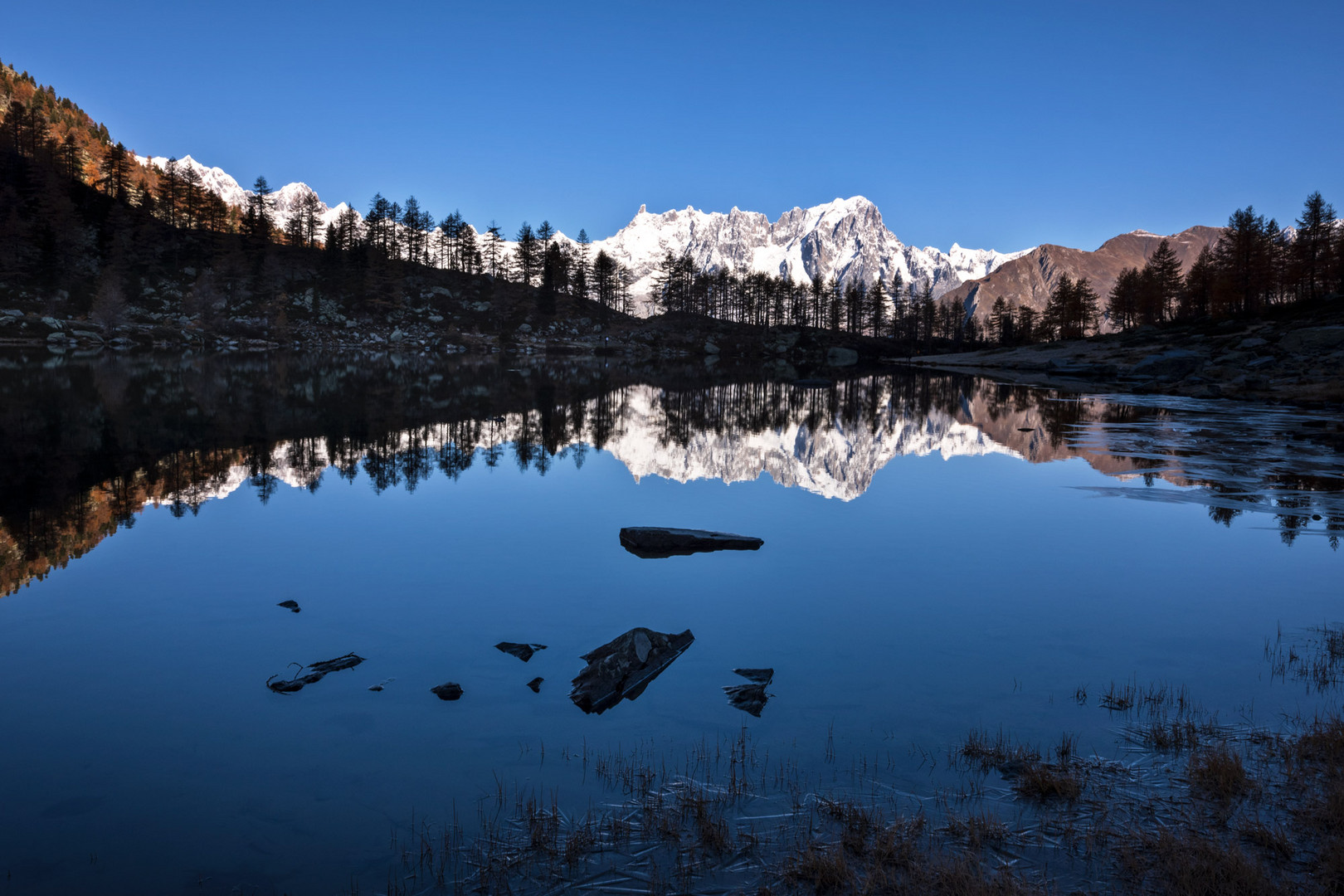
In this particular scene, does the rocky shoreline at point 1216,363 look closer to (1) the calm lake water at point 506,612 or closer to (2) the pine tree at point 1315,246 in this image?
(2) the pine tree at point 1315,246

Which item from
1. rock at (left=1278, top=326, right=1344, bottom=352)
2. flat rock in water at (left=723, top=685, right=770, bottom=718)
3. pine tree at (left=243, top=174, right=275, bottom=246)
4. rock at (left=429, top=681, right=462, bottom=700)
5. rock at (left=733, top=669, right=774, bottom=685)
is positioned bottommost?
flat rock in water at (left=723, top=685, right=770, bottom=718)

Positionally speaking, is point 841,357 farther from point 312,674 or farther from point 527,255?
point 312,674

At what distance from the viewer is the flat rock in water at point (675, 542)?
48.5ft

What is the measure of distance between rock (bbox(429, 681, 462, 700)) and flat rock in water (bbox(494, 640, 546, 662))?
1104mm

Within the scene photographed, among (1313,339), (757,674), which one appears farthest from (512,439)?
(1313,339)

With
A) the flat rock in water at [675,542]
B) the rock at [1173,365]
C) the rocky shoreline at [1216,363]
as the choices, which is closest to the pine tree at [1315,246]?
the rocky shoreline at [1216,363]

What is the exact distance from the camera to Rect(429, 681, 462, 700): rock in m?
8.21

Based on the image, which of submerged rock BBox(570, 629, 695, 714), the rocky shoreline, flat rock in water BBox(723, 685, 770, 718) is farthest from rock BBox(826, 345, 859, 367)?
flat rock in water BBox(723, 685, 770, 718)

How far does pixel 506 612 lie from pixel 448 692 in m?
2.76

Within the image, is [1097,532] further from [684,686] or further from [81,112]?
[81,112]

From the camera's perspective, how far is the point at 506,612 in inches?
433

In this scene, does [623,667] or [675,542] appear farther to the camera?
[675,542]

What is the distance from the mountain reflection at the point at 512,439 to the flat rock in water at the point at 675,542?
22.6 ft

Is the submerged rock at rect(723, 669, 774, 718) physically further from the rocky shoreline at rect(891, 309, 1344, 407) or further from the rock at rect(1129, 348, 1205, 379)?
the rock at rect(1129, 348, 1205, 379)
